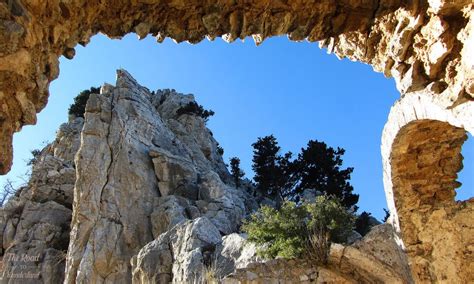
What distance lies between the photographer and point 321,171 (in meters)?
24.7

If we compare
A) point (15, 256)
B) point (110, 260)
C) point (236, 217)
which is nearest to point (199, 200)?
point (236, 217)

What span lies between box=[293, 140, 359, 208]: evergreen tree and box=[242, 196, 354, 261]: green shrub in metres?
14.0

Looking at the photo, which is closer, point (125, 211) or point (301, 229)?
point (301, 229)

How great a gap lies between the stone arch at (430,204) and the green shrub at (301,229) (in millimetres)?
2513

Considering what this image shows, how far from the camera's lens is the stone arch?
5.76 m

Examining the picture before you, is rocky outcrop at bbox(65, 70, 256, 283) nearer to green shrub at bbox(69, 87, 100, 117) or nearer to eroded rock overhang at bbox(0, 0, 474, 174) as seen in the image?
eroded rock overhang at bbox(0, 0, 474, 174)

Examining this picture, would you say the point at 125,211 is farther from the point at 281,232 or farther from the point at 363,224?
the point at 363,224

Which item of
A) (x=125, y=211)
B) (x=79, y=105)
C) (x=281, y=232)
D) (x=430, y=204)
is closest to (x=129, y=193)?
(x=125, y=211)

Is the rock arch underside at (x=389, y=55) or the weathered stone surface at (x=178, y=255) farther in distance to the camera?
the weathered stone surface at (x=178, y=255)

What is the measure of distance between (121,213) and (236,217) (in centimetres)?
455

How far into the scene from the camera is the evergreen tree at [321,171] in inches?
920

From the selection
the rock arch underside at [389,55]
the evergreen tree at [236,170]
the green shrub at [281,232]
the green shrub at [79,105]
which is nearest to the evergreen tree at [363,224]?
the evergreen tree at [236,170]

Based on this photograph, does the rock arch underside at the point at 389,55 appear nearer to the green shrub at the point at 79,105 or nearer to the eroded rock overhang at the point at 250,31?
the eroded rock overhang at the point at 250,31

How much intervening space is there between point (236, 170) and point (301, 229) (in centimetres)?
1857
